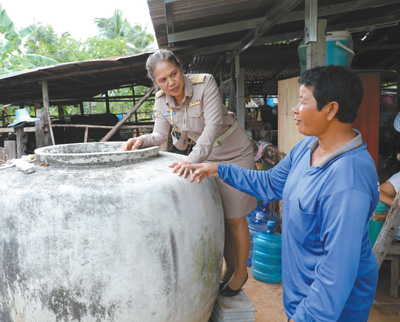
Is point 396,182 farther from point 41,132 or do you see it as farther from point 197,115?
point 41,132

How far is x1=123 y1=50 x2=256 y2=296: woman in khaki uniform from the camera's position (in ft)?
6.73

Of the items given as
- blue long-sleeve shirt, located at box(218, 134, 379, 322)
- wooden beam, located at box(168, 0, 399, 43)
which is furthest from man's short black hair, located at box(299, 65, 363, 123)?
wooden beam, located at box(168, 0, 399, 43)

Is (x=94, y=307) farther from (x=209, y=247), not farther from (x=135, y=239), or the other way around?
(x=209, y=247)

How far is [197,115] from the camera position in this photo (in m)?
2.28

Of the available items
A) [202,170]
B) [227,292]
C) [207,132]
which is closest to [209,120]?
[207,132]

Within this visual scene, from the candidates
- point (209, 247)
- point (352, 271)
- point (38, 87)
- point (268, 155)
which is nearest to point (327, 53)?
point (268, 155)

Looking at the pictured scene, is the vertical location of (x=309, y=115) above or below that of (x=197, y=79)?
below

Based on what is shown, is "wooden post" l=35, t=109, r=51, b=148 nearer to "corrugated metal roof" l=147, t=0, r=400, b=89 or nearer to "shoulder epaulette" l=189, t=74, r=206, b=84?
"corrugated metal roof" l=147, t=0, r=400, b=89

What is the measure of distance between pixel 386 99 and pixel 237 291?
21.9 feet

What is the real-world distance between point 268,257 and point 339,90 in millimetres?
2618

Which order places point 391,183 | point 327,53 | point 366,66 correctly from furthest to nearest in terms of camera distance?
point 366,66 < point 327,53 < point 391,183

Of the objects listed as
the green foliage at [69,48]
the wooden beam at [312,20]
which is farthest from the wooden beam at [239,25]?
the green foliage at [69,48]

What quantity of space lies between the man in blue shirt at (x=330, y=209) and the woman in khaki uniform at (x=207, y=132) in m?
0.79

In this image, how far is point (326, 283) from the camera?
1.13 m
